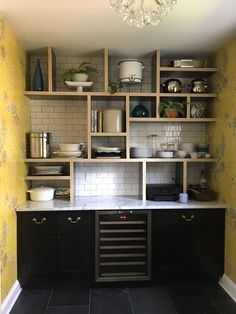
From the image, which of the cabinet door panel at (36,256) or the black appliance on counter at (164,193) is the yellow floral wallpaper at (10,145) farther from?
the black appliance on counter at (164,193)

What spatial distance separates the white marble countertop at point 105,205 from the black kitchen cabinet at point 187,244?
5cm

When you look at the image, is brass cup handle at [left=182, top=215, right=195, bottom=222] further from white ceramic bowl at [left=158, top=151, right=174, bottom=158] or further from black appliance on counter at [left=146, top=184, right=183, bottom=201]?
white ceramic bowl at [left=158, top=151, right=174, bottom=158]

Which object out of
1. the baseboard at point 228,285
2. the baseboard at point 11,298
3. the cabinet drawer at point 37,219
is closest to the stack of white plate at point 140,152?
the cabinet drawer at point 37,219

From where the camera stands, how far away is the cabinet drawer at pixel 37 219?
2607 millimetres

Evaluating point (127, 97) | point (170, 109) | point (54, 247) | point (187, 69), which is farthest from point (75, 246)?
point (187, 69)

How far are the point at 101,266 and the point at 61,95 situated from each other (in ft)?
5.75

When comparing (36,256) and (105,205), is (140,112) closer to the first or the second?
(105,205)

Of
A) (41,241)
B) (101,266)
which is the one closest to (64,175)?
(41,241)

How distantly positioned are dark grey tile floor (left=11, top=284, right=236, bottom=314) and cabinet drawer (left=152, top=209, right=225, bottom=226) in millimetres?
632

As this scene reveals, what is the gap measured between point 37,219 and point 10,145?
74 centimetres

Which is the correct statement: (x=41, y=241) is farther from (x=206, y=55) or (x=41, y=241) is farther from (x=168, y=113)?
(x=206, y=55)

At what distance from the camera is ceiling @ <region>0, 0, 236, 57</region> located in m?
2.04

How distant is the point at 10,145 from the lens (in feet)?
7.91

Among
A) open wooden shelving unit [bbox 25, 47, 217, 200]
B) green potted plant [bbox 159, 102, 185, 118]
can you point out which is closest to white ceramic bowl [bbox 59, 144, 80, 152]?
open wooden shelving unit [bbox 25, 47, 217, 200]
